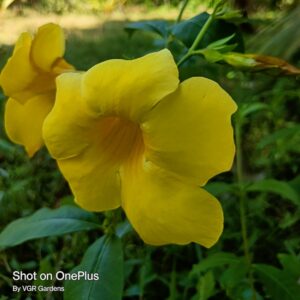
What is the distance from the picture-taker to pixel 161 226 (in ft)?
2.14

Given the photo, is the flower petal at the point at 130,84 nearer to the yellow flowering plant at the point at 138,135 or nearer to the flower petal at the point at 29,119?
the yellow flowering plant at the point at 138,135

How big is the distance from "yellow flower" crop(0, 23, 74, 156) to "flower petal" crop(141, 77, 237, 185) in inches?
9.2

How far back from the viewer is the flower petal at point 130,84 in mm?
610

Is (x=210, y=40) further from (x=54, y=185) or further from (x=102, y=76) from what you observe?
(x=54, y=185)

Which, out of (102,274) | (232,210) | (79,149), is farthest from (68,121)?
(232,210)

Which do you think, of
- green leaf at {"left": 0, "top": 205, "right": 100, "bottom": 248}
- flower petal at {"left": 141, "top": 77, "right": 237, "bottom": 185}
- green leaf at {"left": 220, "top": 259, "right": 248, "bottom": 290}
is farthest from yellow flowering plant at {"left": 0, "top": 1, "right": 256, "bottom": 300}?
green leaf at {"left": 220, "top": 259, "right": 248, "bottom": 290}

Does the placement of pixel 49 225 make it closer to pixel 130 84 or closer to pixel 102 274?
pixel 102 274

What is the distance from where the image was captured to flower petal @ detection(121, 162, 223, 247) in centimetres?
63

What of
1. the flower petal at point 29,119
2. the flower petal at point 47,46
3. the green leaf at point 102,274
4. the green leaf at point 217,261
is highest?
the flower petal at point 47,46

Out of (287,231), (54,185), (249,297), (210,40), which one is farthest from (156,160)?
(54,185)

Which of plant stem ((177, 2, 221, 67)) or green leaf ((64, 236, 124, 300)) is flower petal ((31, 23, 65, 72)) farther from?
green leaf ((64, 236, 124, 300))

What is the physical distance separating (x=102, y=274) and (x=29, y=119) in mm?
248

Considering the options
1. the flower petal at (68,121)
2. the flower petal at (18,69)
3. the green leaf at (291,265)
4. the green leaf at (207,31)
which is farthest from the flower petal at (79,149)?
the green leaf at (291,265)

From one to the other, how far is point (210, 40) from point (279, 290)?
1.35 ft
